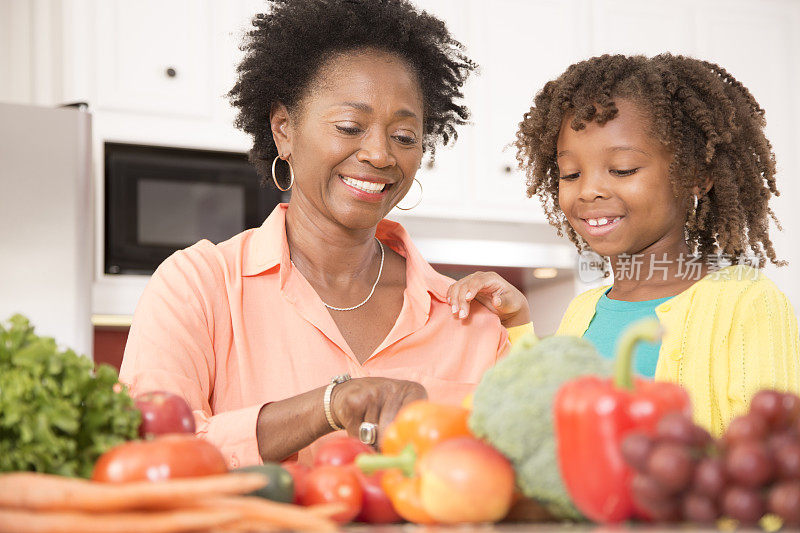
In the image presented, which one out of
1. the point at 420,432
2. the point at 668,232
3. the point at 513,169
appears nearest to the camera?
the point at 420,432

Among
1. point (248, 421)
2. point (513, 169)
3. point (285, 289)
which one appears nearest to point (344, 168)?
point (285, 289)

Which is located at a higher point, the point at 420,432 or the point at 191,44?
the point at 191,44

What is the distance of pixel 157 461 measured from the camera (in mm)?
653

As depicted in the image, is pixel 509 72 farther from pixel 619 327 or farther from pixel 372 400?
pixel 372 400

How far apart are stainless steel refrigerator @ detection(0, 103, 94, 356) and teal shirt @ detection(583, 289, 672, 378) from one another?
1.57 meters

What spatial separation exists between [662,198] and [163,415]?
1.13 meters

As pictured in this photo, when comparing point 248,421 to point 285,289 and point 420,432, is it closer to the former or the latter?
point 285,289

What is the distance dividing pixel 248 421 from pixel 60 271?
5.27ft

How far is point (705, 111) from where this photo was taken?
168cm

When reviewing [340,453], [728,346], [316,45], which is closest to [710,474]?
[340,453]

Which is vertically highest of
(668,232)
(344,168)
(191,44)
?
(191,44)

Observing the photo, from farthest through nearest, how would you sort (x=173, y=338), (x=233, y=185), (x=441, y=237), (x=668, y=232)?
(x=441, y=237) → (x=233, y=185) → (x=668, y=232) → (x=173, y=338)

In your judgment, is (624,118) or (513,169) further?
(513,169)

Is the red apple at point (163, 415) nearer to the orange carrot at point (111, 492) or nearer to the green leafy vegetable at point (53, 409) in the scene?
the green leafy vegetable at point (53, 409)
